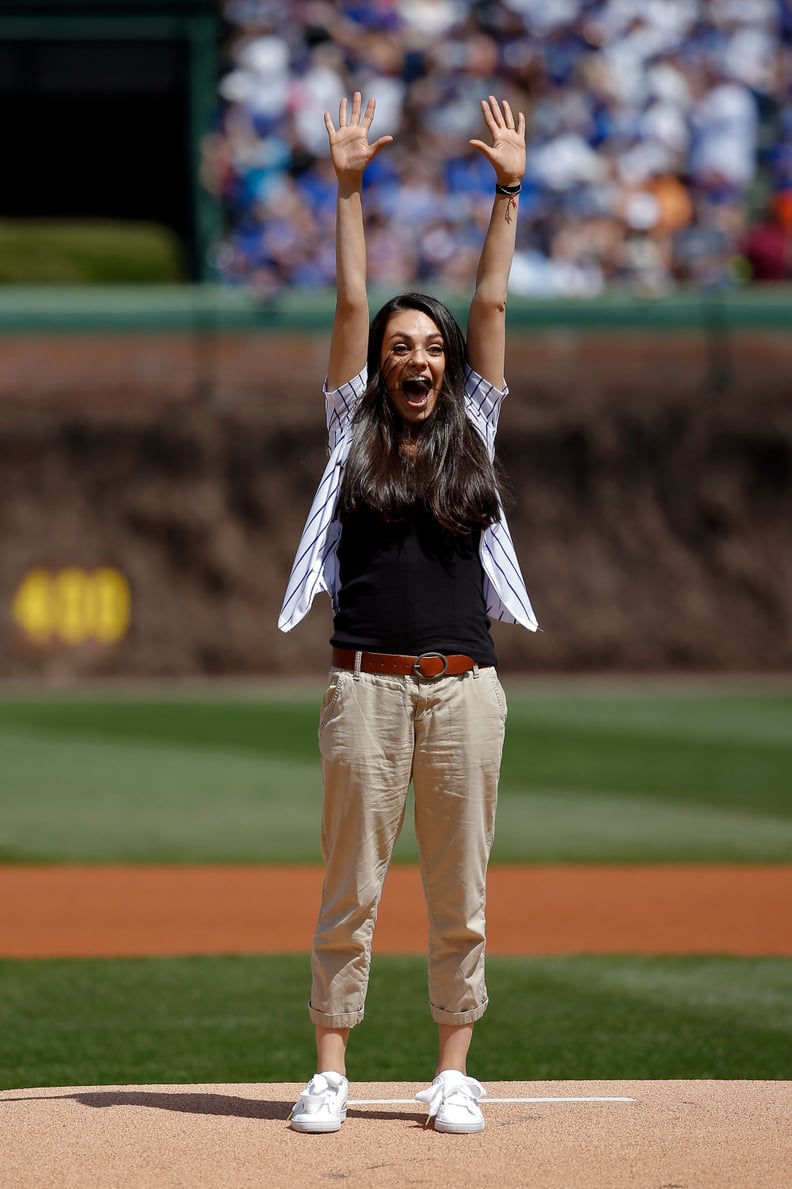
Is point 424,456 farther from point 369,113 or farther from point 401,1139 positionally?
point 401,1139

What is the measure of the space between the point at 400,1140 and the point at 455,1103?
0.16 m

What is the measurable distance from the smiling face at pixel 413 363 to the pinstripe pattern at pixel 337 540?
0.08 meters

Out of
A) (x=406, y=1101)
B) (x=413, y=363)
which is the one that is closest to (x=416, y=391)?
(x=413, y=363)

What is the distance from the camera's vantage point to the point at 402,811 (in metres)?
3.95

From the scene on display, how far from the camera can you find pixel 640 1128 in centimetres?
396

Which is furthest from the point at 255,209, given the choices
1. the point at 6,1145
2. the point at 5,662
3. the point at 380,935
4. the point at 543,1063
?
the point at 6,1145

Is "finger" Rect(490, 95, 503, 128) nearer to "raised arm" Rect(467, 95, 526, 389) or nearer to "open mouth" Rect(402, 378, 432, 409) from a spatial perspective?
"raised arm" Rect(467, 95, 526, 389)

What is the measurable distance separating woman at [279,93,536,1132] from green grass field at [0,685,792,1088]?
1.31 m

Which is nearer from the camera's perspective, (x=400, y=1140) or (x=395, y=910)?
(x=400, y=1140)

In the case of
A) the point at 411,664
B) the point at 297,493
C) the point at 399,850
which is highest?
the point at 297,493

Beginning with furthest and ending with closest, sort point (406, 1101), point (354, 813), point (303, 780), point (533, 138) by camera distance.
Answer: point (533, 138), point (303, 780), point (406, 1101), point (354, 813)

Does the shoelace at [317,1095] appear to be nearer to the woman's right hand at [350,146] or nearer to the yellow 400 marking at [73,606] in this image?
the woman's right hand at [350,146]

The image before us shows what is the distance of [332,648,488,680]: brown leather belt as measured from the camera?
Answer: 3859 mm

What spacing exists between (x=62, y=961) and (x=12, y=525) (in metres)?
9.71
